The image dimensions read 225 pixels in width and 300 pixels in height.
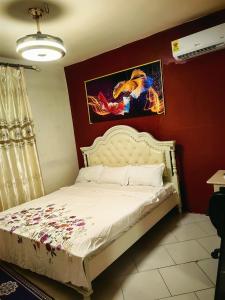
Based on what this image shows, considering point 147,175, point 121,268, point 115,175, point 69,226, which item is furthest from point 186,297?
point 115,175

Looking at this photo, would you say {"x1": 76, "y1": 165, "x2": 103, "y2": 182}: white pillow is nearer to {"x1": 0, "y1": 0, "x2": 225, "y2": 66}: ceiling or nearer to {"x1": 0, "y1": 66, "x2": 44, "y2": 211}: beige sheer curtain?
{"x1": 0, "y1": 66, "x2": 44, "y2": 211}: beige sheer curtain

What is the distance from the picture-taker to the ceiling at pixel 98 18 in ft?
7.49

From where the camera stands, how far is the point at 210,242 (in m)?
2.59

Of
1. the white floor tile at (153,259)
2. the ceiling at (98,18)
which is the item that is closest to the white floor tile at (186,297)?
the white floor tile at (153,259)

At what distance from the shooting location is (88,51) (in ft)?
11.9

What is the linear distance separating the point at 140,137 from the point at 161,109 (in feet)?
1.65

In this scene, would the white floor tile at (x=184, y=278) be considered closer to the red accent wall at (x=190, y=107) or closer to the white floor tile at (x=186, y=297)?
the white floor tile at (x=186, y=297)

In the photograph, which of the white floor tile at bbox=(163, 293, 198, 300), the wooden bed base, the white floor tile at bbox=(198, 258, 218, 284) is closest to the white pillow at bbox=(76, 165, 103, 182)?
the wooden bed base

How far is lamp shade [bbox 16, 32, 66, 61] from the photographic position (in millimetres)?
2055

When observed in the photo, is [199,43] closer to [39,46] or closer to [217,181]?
[217,181]

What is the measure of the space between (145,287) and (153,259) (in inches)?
16.5

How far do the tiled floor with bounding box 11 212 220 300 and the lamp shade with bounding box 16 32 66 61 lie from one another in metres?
2.14

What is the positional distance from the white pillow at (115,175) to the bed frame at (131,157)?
0.21 m

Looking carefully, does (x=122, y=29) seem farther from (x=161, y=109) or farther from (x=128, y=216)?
(x=128, y=216)
